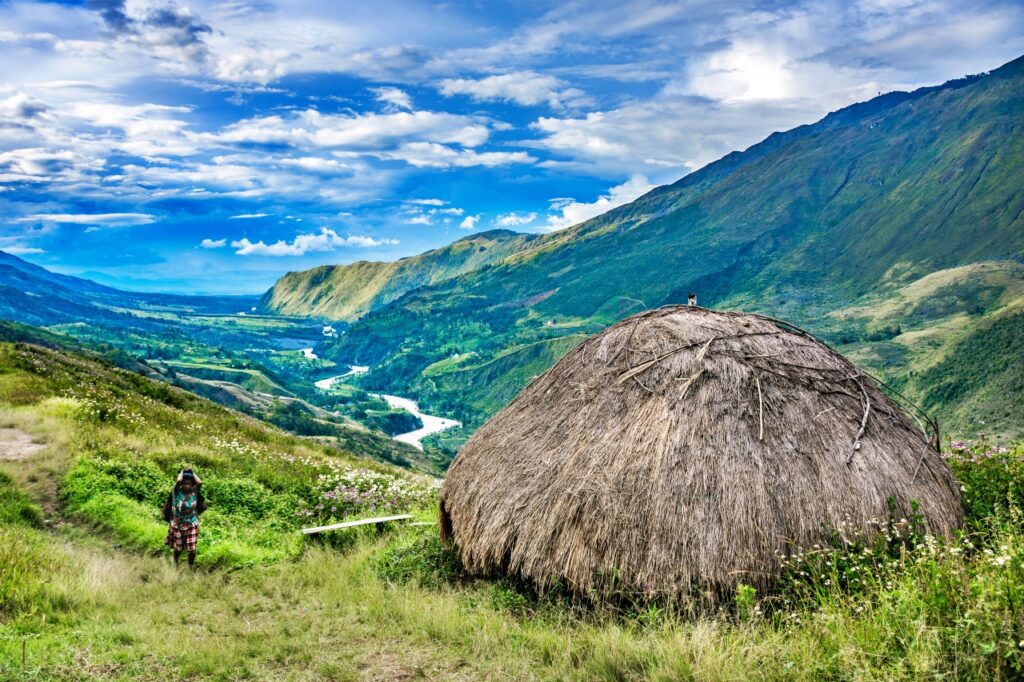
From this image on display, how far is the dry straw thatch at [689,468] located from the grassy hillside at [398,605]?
416 mm

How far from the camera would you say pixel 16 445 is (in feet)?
48.9

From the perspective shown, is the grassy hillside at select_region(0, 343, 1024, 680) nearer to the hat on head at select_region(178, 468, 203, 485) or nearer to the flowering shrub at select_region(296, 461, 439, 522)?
the flowering shrub at select_region(296, 461, 439, 522)

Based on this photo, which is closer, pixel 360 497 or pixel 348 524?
pixel 348 524

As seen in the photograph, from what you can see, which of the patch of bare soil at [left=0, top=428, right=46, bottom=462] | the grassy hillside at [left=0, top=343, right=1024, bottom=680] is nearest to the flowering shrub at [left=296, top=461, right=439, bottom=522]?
the grassy hillside at [left=0, top=343, right=1024, bottom=680]

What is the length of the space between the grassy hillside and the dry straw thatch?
1.36 ft

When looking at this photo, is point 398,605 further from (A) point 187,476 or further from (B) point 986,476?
(B) point 986,476

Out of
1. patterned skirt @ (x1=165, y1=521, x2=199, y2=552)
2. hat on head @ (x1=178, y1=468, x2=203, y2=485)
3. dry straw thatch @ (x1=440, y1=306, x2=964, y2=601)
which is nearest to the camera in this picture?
dry straw thatch @ (x1=440, y1=306, x2=964, y2=601)

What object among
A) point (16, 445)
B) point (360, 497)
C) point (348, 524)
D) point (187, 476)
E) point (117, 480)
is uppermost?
point (16, 445)

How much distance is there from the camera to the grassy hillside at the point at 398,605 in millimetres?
5895

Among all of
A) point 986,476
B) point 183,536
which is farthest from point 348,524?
point 986,476

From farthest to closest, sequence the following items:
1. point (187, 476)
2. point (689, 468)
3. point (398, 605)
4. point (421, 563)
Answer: point (187, 476)
point (421, 563)
point (398, 605)
point (689, 468)

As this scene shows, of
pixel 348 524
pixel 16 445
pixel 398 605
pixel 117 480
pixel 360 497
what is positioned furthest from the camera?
pixel 16 445

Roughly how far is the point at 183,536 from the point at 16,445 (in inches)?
278

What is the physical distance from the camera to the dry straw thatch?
26.9ft
